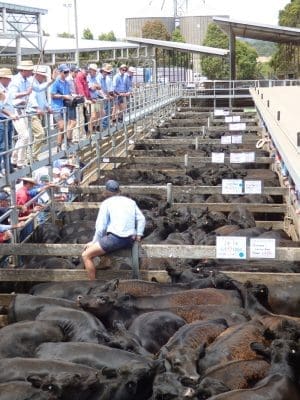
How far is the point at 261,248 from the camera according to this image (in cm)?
909

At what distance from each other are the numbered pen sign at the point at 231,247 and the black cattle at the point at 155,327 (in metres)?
1.19

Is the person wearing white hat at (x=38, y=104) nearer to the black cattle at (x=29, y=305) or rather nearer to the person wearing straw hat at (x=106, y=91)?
the black cattle at (x=29, y=305)

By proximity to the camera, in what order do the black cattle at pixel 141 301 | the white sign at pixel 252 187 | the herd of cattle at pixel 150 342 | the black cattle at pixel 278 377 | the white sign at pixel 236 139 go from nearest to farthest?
the black cattle at pixel 278 377 < the herd of cattle at pixel 150 342 < the black cattle at pixel 141 301 < the white sign at pixel 252 187 < the white sign at pixel 236 139

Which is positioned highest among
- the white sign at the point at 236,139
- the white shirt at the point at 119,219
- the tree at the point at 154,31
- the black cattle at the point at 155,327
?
the tree at the point at 154,31

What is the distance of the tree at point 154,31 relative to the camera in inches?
3829

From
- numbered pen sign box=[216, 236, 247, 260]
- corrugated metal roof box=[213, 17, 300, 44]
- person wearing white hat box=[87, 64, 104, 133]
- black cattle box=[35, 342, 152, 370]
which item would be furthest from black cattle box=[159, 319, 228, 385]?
corrugated metal roof box=[213, 17, 300, 44]

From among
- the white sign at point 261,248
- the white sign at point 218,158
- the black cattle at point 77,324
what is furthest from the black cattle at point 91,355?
the white sign at point 218,158

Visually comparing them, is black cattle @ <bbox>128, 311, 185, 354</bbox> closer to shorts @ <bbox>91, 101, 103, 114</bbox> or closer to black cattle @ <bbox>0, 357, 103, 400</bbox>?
black cattle @ <bbox>0, 357, 103, 400</bbox>

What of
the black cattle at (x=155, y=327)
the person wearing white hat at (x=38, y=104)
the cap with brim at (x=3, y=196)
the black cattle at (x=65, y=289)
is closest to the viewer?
the black cattle at (x=155, y=327)

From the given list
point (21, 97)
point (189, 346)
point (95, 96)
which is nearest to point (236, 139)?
point (95, 96)

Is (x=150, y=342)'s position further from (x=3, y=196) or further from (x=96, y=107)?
(x=96, y=107)

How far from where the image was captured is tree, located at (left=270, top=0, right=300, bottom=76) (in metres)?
59.1

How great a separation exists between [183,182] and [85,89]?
5.04 metres

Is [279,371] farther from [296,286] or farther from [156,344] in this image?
[296,286]
